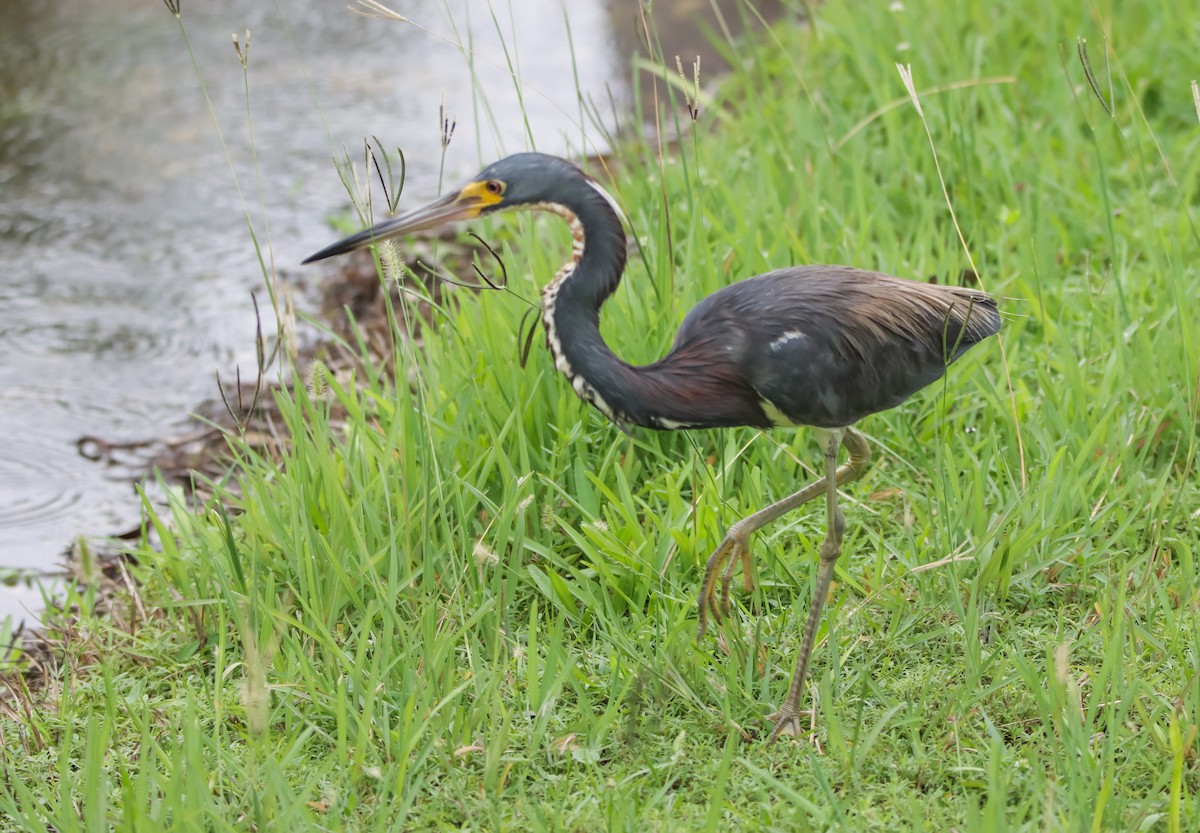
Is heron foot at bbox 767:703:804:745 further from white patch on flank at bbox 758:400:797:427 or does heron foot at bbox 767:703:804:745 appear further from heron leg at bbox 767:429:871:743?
white patch on flank at bbox 758:400:797:427

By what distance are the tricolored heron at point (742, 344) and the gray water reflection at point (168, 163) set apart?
116cm

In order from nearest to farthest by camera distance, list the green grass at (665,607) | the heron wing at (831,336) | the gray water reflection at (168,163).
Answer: the green grass at (665,607)
the heron wing at (831,336)
the gray water reflection at (168,163)

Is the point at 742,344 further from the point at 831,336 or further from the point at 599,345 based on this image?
the point at 599,345

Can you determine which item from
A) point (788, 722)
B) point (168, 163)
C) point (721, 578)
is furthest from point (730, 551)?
point (168, 163)

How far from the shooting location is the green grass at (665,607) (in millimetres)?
2824

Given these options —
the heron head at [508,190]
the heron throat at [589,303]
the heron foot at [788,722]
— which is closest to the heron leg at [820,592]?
the heron foot at [788,722]

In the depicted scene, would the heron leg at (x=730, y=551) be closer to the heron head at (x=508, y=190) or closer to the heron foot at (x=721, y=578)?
the heron foot at (x=721, y=578)

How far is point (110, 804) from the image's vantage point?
9.47ft

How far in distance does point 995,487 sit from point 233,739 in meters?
2.20

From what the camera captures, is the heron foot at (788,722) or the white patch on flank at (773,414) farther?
the white patch on flank at (773,414)

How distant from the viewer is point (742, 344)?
10.5 feet

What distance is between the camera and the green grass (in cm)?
282

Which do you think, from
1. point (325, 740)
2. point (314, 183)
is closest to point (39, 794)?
point (325, 740)

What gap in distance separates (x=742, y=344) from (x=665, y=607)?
0.75m
